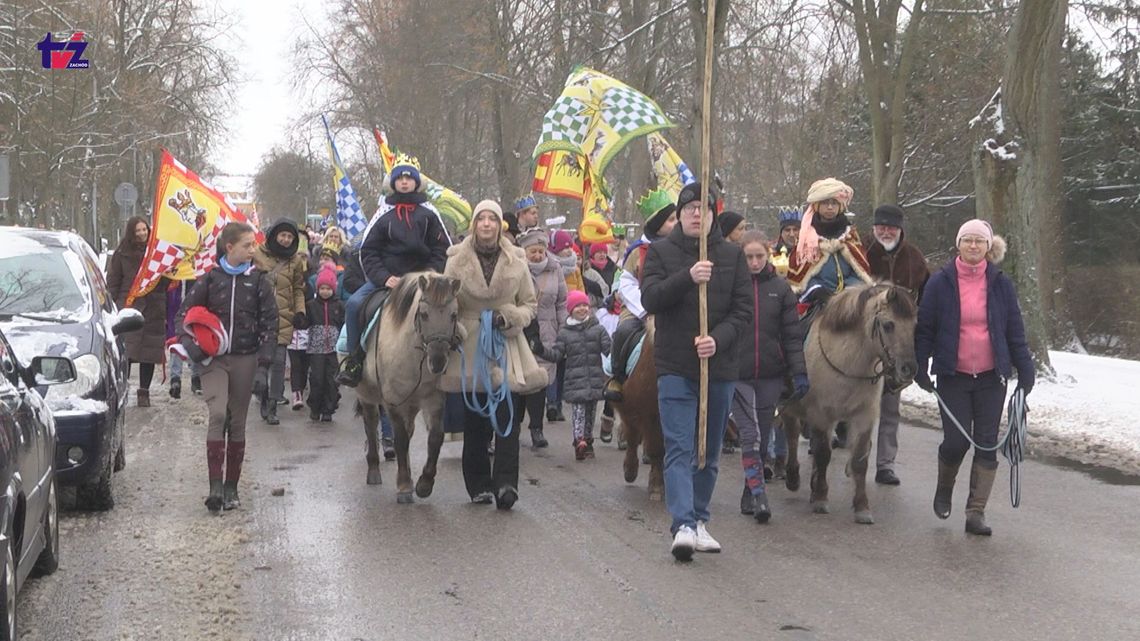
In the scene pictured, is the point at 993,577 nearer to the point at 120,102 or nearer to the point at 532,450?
the point at 532,450

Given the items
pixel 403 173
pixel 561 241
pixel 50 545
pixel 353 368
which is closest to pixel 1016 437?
pixel 353 368

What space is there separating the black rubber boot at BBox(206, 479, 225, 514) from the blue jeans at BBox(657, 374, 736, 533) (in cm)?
301

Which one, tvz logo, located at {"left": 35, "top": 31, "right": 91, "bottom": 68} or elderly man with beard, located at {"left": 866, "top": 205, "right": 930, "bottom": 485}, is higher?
tvz logo, located at {"left": 35, "top": 31, "right": 91, "bottom": 68}

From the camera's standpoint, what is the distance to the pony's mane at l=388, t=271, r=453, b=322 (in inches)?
358

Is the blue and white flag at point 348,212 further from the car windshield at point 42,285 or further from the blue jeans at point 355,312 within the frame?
the car windshield at point 42,285

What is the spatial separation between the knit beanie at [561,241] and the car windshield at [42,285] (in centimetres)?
545

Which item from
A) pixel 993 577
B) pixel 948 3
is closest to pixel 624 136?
pixel 993 577

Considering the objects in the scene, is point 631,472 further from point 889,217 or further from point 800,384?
point 889,217

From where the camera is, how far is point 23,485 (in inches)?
232

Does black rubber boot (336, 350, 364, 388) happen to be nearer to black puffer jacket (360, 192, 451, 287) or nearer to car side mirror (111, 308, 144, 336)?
black puffer jacket (360, 192, 451, 287)

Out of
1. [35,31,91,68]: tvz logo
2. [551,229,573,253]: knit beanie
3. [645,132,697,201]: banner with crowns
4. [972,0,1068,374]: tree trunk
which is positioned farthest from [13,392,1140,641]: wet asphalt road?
[35,31,91,68]: tvz logo

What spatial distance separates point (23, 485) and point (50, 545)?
130 cm

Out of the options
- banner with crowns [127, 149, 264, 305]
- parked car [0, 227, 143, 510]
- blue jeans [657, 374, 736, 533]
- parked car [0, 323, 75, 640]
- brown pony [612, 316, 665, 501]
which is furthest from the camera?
banner with crowns [127, 149, 264, 305]

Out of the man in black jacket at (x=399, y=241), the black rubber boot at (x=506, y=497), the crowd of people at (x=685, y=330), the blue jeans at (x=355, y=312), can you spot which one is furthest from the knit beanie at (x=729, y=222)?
the blue jeans at (x=355, y=312)
